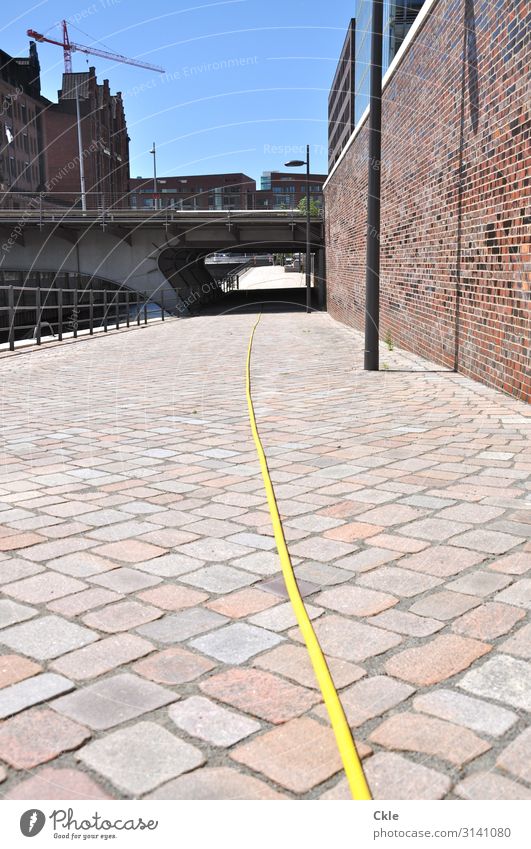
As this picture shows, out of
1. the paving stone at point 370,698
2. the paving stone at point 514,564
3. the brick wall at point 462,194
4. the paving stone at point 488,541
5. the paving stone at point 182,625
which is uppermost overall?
the brick wall at point 462,194

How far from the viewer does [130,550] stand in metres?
3.66

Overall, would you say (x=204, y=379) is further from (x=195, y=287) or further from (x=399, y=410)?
(x=195, y=287)

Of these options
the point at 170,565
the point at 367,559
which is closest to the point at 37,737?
the point at 170,565

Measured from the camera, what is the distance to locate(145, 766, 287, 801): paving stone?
1.91 metres

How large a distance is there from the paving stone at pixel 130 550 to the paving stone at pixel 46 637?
0.66 m

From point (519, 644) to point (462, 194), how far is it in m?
7.31

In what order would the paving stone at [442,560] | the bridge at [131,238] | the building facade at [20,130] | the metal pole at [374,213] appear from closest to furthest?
the paving stone at [442,560] < the metal pole at [374,213] < the bridge at [131,238] < the building facade at [20,130]

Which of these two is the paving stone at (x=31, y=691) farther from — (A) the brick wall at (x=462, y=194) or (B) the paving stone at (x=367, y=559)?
(A) the brick wall at (x=462, y=194)

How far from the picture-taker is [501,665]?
8.27ft

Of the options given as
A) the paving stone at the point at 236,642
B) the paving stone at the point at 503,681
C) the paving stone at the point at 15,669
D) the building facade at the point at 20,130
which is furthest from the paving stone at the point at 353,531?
the building facade at the point at 20,130

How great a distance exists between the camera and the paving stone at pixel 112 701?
227 cm

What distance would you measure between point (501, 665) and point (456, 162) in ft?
25.9

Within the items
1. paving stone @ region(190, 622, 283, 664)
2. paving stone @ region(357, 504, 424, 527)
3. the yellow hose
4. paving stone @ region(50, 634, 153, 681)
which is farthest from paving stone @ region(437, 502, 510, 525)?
paving stone @ region(50, 634, 153, 681)
